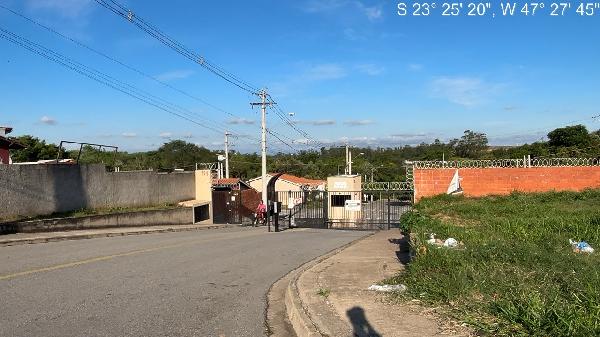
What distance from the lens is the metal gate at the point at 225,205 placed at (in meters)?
35.6

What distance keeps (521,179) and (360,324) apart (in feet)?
65.9

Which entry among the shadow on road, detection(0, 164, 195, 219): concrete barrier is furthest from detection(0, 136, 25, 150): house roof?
the shadow on road

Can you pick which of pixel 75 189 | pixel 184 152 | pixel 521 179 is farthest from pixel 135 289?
pixel 184 152

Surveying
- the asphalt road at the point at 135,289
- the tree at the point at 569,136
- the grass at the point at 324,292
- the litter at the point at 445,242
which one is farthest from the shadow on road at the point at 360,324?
the tree at the point at 569,136

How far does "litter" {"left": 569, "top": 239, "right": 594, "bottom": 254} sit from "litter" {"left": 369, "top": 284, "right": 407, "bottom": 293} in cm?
255

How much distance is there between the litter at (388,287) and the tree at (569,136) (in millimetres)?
49327

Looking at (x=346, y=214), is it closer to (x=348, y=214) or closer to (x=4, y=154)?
(x=348, y=214)

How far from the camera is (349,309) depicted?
20.6 feet

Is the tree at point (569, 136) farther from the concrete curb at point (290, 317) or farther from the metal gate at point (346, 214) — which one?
the concrete curb at point (290, 317)

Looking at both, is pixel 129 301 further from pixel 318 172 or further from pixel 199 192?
pixel 318 172

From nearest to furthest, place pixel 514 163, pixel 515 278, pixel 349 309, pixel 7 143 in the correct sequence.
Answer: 1. pixel 515 278
2. pixel 349 309
3. pixel 514 163
4. pixel 7 143

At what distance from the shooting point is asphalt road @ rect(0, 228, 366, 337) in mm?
6203

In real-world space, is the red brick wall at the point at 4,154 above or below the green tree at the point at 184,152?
below

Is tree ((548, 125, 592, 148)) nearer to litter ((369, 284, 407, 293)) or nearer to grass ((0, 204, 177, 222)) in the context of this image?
grass ((0, 204, 177, 222))
